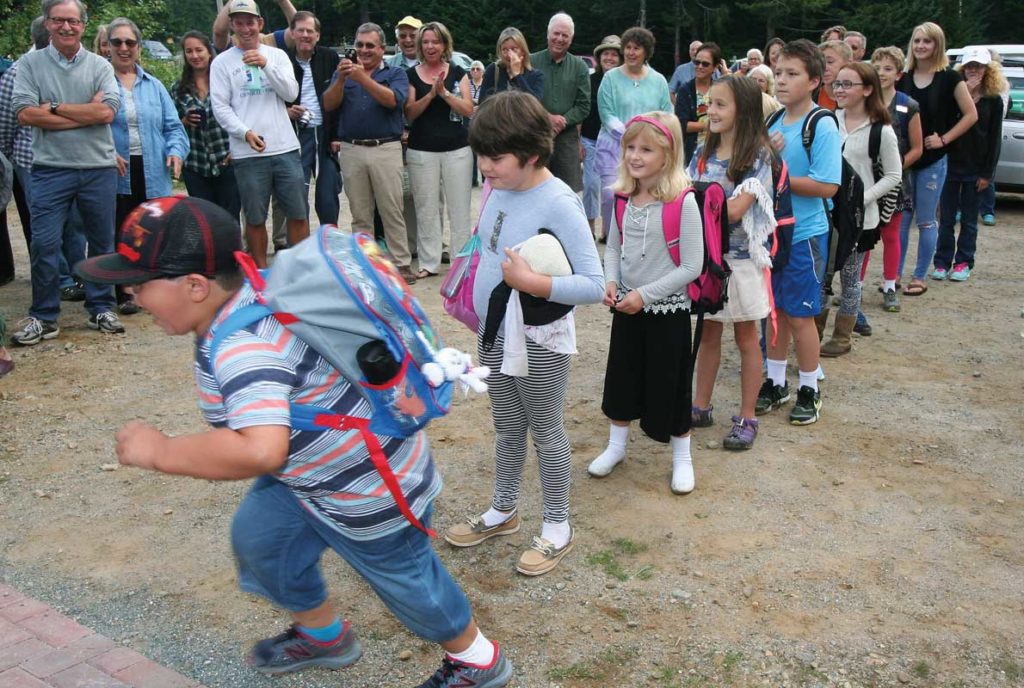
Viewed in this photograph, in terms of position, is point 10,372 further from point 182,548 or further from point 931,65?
point 931,65

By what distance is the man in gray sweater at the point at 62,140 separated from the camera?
6.12 meters

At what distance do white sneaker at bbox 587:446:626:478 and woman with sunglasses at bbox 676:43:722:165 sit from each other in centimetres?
483

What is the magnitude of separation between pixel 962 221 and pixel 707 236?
17.6ft

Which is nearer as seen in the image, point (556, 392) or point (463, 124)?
point (556, 392)

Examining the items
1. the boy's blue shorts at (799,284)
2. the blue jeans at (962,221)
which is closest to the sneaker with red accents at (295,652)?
the boy's blue shorts at (799,284)

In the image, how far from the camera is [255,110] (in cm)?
716

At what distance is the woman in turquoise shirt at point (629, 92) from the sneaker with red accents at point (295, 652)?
6.07 m

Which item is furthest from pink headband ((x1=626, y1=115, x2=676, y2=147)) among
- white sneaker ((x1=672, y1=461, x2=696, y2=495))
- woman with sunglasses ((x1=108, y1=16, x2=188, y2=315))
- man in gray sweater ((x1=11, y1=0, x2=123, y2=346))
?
woman with sunglasses ((x1=108, y1=16, x2=188, y2=315))

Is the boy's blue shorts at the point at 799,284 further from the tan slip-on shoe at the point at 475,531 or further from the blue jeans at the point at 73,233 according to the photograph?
the blue jeans at the point at 73,233

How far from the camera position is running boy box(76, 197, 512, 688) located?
2178 millimetres

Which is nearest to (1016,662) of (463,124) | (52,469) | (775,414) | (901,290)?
(775,414)

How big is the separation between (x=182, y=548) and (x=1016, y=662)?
3111 mm

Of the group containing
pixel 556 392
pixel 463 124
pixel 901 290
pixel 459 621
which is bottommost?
pixel 901 290

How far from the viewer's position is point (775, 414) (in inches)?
209
